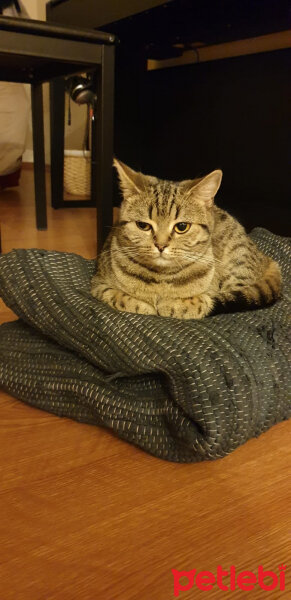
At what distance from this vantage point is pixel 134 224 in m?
1.03

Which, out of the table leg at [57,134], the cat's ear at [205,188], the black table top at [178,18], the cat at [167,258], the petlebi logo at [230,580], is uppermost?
the black table top at [178,18]

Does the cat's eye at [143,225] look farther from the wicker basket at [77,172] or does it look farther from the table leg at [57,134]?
the wicker basket at [77,172]

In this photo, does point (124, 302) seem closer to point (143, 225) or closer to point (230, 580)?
point (143, 225)

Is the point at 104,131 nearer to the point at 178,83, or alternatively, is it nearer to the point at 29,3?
the point at 178,83

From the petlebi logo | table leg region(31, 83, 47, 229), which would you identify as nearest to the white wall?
table leg region(31, 83, 47, 229)

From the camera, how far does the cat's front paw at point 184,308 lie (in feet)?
3.31

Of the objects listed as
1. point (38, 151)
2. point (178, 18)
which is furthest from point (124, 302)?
point (38, 151)

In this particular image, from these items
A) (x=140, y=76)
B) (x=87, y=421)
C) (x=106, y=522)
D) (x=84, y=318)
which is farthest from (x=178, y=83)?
(x=106, y=522)

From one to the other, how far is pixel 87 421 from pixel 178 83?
2.26 meters

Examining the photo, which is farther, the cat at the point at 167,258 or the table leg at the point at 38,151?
the table leg at the point at 38,151

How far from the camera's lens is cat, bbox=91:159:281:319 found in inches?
39.3

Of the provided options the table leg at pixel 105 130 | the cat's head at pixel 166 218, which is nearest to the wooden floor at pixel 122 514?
the cat's head at pixel 166 218

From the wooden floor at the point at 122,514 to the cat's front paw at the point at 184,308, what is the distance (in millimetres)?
294

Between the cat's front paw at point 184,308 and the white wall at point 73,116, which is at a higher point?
the white wall at point 73,116
